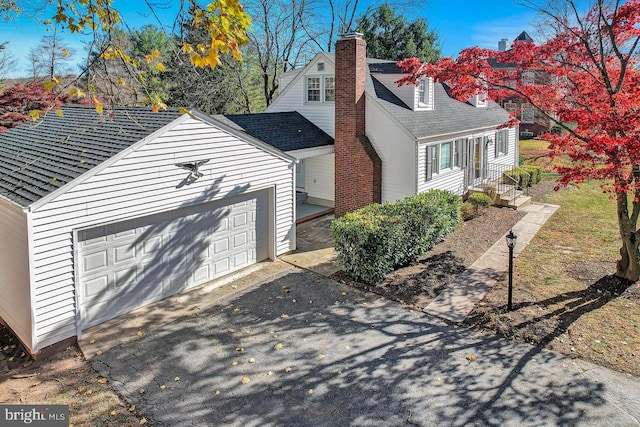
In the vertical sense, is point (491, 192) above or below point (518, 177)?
below

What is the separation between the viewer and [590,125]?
32.3 ft

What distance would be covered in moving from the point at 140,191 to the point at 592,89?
1071cm

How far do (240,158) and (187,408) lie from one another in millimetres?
6302

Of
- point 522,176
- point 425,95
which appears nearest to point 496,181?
point 522,176

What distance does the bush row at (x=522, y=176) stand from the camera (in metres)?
20.4

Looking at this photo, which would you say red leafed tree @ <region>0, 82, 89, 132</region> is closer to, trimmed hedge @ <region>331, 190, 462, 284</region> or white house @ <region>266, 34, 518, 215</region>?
white house @ <region>266, 34, 518, 215</region>

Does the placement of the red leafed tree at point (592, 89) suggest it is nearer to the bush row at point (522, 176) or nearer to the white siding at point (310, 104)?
the white siding at point (310, 104)

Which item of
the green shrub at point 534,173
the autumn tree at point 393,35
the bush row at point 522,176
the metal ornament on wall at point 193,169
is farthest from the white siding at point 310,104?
the autumn tree at point 393,35

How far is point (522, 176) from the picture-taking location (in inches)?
818

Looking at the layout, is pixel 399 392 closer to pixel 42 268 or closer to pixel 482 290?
pixel 482 290

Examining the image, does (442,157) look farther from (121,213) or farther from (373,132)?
(121,213)

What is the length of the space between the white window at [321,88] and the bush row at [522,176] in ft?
28.3

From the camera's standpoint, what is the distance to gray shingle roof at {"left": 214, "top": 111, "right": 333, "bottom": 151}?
1536 centimetres

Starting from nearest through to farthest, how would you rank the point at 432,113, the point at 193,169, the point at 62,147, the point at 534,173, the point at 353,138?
the point at 62,147 → the point at 193,169 → the point at 353,138 → the point at 432,113 → the point at 534,173
